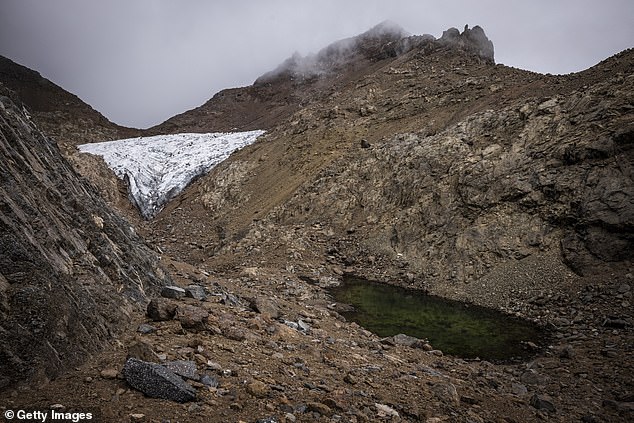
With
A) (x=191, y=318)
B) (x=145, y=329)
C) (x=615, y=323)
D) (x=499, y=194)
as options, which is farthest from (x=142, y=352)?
(x=499, y=194)

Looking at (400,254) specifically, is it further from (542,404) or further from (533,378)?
(542,404)

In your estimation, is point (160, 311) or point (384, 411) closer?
point (384, 411)

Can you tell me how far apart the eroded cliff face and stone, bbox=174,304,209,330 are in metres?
0.79

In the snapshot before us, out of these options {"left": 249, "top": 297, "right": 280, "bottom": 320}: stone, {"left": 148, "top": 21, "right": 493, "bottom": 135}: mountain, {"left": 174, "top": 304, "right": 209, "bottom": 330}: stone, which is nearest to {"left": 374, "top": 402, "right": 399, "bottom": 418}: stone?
{"left": 174, "top": 304, "right": 209, "bottom": 330}: stone

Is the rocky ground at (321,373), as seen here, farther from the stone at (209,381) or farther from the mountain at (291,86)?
the mountain at (291,86)

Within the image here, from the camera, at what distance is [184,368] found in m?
4.97

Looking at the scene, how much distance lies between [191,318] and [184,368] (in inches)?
62.0

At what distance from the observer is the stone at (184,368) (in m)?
4.84

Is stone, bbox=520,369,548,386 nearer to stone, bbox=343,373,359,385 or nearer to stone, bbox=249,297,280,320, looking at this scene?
stone, bbox=343,373,359,385

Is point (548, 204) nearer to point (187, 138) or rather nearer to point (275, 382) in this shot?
point (275, 382)

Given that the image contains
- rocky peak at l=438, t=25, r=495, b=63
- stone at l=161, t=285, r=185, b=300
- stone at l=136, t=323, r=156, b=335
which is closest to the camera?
stone at l=136, t=323, r=156, b=335

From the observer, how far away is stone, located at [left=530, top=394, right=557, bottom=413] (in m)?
7.51

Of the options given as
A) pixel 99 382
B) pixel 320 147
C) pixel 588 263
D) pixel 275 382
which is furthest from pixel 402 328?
pixel 320 147

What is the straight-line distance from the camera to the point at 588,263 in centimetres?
1536
